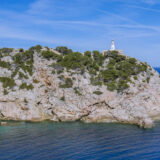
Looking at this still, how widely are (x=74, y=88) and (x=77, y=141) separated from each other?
56.9 ft

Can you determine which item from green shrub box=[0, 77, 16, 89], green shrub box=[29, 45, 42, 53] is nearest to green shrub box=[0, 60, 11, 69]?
green shrub box=[0, 77, 16, 89]

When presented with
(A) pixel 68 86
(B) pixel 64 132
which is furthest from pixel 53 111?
(B) pixel 64 132

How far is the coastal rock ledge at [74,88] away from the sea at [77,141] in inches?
124

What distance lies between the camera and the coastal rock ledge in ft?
152

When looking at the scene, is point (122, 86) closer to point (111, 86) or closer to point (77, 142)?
point (111, 86)

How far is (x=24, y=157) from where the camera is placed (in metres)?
27.4

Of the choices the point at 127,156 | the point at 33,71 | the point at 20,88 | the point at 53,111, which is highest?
the point at 33,71

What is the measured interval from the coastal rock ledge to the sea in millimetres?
3162

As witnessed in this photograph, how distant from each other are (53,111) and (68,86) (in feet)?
21.3

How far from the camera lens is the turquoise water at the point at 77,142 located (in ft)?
92.6

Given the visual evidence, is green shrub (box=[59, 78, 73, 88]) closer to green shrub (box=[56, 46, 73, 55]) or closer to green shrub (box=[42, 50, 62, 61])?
green shrub (box=[42, 50, 62, 61])

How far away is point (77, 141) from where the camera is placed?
110 feet

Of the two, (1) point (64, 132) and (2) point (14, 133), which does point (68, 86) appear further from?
(2) point (14, 133)

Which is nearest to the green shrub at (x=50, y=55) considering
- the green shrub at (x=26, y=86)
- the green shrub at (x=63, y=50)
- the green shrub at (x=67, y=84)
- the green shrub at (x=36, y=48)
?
the green shrub at (x=36, y=48)
